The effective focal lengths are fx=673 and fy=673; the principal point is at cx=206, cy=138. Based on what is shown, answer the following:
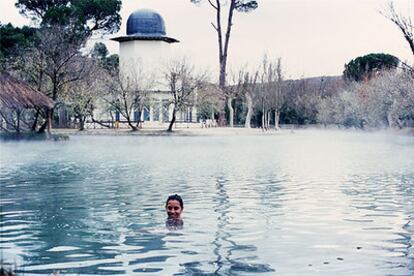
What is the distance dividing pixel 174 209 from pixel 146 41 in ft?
163

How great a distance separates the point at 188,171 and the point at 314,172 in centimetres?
333

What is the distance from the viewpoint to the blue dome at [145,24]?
5816 centimetres

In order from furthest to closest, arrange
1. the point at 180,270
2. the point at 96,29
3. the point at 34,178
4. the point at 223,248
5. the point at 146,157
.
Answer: the point at 96,29 < the point at 146,157 < the point at 34,178 < the point at 223,248 < the point at 180,270

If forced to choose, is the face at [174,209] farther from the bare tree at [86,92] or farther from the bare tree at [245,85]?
the bare tree at [245,85]

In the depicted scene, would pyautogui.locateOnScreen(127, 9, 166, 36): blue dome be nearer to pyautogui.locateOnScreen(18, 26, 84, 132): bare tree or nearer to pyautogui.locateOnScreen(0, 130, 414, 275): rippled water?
pyautogui.locateOnScreen(18, 26, 84, 132): bare tree

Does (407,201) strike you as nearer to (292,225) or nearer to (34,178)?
(292,225)

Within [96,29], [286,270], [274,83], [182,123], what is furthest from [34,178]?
[274,83]

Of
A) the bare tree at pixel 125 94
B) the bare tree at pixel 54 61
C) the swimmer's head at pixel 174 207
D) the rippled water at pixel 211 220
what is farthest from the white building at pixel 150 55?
the swimmer's head at pixel 174 207

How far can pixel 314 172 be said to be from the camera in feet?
58.0

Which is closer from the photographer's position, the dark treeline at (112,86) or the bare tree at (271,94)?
the dark treeline at (112,86)

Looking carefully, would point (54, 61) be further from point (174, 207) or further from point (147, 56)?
point (174, 207)

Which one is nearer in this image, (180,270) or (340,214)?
(180,270)

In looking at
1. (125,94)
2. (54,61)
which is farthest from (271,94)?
(54,61)

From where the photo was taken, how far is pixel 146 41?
5800 centimetres
